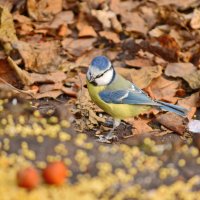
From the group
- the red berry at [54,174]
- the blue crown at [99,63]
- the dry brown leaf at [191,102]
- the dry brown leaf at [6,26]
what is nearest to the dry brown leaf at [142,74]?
the dry brown leaf at [191,102]

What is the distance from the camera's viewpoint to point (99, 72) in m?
3.88

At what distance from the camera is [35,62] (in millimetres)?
4738

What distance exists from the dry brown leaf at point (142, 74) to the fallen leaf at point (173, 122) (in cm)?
37

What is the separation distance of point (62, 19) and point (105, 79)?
1644 millimetres

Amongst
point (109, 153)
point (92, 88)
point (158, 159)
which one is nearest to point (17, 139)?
point (109, 153)

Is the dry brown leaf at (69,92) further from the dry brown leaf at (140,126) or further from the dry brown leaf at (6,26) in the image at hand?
the dry brown leaf at (6,26)

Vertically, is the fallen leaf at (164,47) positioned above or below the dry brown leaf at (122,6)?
above

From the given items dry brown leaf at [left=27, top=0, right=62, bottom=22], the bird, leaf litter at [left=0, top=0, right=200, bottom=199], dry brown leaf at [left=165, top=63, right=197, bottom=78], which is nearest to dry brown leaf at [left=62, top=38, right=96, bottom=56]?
leaf litter at [left=0, top=0, right=200, bottom=199]

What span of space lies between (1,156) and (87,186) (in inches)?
15.8

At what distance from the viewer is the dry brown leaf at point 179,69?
4.82 m

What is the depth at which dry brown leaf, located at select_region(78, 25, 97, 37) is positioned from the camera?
17.5 ft

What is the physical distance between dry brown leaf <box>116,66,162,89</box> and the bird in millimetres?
629

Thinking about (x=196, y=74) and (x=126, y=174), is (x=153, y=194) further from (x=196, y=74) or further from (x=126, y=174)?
(x=196, y=74)

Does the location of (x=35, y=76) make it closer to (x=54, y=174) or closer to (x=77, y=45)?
(x=77, y=45)
